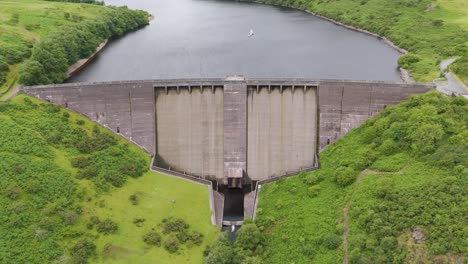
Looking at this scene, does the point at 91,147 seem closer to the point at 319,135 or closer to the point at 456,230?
the point at 319,135

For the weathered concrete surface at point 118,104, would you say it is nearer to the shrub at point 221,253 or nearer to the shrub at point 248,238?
the shrub at point 221,253

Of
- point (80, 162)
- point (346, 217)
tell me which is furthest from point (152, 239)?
point (346, 217)

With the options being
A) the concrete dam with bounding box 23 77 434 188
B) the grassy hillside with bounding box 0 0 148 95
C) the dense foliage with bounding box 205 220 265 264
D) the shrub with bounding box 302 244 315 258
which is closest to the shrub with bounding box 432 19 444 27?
the concrete dam with bounding box 23 77 434 188

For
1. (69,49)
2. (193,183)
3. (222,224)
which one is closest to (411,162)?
(222,224)

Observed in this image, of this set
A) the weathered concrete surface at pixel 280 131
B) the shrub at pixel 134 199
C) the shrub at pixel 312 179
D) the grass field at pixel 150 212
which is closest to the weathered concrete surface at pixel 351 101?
the weathered concrete surface at pixel 280 131

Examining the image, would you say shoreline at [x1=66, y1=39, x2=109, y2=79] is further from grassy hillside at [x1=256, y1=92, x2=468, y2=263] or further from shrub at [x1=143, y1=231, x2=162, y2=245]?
grassy hillside at [x1=256, y1=92, x2=468, y2=263]

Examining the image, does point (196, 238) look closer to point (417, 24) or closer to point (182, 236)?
point (182, 236)
